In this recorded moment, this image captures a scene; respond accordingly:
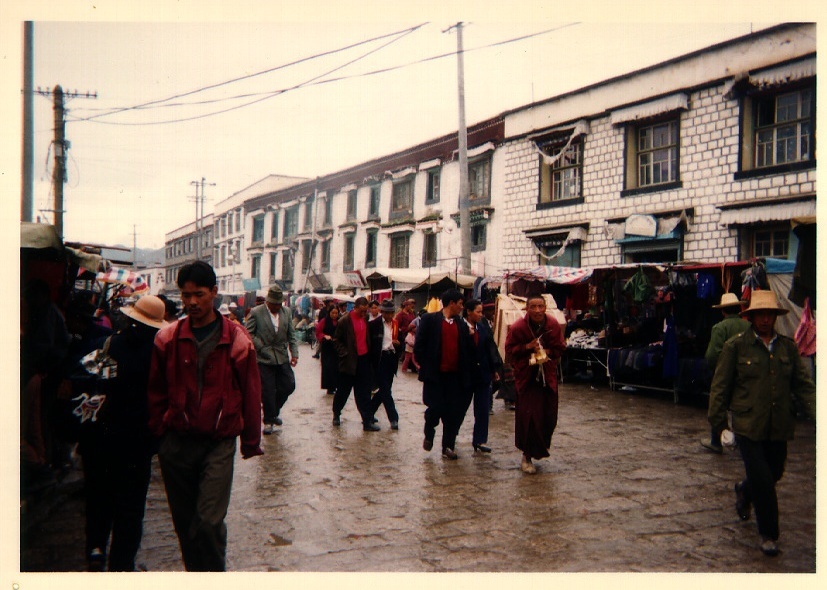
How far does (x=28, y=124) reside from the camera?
766 centimetres

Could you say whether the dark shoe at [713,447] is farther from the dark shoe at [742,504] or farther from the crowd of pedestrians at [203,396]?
the dark shoe at [742,504]

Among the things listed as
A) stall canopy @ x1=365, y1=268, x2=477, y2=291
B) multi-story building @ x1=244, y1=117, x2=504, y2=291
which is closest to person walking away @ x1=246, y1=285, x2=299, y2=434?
stall canopy @ x1=365, y1=268, x2=477, y2=291

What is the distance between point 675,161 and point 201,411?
1554 centimetres

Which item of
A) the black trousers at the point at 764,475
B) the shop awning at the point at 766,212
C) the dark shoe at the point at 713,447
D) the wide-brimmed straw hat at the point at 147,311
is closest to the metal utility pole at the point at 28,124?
the wide-brimmed straw hat at the point at 147,311

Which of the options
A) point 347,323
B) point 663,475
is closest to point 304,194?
point 347,323

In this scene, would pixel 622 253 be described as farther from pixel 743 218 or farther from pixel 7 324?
pixel 7 324

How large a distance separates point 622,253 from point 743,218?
3554 mm

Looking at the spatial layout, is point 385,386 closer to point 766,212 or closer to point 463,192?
point 766,212

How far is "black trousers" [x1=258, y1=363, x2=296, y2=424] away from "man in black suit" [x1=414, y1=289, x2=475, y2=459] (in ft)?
6.34

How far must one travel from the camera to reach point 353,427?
9414 millimetres

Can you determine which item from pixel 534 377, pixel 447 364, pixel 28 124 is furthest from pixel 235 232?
pixel 534 377

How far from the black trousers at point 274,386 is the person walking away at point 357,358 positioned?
0.70m

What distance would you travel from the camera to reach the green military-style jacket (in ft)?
15.8

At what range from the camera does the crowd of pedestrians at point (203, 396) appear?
12.7ft
